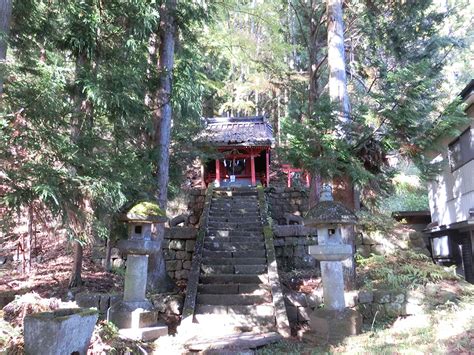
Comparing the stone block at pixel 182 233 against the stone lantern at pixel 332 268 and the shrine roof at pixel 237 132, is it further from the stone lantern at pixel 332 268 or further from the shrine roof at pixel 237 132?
the shrine roof at pixel 237 132

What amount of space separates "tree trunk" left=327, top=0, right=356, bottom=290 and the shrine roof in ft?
25.6

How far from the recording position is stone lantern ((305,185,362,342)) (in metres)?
6.06

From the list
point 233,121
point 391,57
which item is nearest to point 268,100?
point 233,121

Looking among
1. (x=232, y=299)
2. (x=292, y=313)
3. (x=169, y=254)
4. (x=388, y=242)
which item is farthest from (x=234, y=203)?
(x=292, y=313)

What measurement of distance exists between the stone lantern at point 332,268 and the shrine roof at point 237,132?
9.48 m

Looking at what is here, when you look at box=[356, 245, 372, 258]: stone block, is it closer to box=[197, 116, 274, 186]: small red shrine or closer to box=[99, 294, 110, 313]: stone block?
box=[99, 294, 110, 313]: stone block

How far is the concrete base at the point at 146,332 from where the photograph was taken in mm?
6113

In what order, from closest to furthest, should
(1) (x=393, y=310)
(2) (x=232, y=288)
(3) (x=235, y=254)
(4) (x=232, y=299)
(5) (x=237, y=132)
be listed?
(1) (x=393, y=310) → (4) (x=232, y=299) → (2) (x=232, y=288) → (3) (x=235, y=254) → (5) (x=237, y=132)

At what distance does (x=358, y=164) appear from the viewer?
6.68 meters

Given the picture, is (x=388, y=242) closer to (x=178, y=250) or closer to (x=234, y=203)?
(x=234, y=203)

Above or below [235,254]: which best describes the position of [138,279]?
below

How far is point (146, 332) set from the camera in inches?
247

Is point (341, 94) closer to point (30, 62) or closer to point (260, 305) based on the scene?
point (260, 305)

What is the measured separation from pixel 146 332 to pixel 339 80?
631 cm
